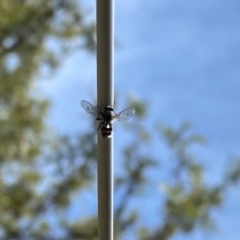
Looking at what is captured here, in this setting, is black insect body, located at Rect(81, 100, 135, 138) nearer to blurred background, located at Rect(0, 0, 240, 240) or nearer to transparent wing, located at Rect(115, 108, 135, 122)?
transparent wing, located at Rect(115, 108, 135, 122)

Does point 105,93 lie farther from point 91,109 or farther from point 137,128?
point 137,128

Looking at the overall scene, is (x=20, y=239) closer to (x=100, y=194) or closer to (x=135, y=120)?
(x=135, y=120)

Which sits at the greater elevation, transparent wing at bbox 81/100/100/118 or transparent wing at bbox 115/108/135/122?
transparent wing at bbox 115/108/135/122

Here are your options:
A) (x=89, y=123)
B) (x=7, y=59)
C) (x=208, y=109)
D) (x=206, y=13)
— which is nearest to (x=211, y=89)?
(x=208, y=109)

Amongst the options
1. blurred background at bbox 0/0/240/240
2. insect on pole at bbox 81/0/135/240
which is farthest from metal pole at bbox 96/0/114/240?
blurred background at bbox 0/0/240/240

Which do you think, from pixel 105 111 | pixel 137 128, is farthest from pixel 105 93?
pixel 137 128

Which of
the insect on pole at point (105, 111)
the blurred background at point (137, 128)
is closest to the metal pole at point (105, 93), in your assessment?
the insect on pole at point (105, 111)

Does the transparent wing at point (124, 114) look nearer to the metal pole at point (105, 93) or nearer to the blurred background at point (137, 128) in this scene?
the metal pole at point (105, 93)
